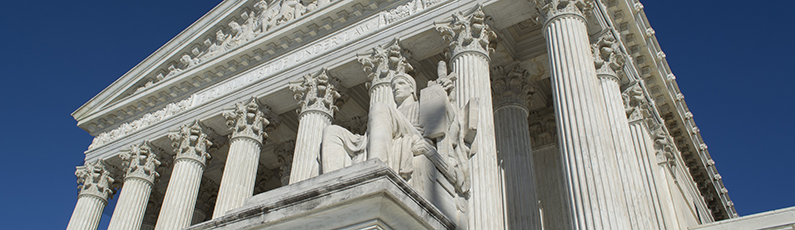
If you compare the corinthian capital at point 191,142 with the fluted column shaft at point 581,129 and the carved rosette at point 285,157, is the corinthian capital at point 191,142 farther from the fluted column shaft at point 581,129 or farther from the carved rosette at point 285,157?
the fluted column shaft at point 581,129

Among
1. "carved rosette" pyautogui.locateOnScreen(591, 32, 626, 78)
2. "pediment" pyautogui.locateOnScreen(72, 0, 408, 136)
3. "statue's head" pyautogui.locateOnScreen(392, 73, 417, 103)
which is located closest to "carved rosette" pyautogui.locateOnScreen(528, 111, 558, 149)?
"carved rosette" pyautogui.locateOnScreen(591, 32, 626, 78)

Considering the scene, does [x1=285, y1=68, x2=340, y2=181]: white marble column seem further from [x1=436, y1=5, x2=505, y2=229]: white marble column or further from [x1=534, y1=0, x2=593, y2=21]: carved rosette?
[x1=534, y1=0, x2=593, y2=21]: carved rosette

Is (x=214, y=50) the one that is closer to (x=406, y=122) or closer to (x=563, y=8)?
(x=563, y=8)

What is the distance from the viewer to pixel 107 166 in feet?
73.9

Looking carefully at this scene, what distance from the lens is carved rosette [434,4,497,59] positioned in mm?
13672

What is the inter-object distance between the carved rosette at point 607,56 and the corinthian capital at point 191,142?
41.9ft

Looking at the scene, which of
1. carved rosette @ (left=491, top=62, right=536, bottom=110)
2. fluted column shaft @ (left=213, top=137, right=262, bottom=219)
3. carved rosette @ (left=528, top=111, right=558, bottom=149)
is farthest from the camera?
carved rosette @ (left=528, top=111, right=558, bottom=149)

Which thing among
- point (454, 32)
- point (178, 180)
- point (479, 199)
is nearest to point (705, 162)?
point (454, 32)

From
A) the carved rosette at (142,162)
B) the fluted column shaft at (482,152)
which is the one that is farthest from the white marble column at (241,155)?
the fluted column shaft at (482,152)

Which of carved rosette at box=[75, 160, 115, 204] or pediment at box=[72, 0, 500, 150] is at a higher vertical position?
pediment at box=[72, 0, 500, 150]

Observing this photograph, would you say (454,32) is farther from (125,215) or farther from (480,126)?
(125,215)

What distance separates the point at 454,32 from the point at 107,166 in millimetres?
15634

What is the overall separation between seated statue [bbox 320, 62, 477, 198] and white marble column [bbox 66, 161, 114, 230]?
19.7m

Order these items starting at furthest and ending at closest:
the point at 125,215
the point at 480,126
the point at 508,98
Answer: the point at 125,215 < the point at 508,98 < the point at 480,126
